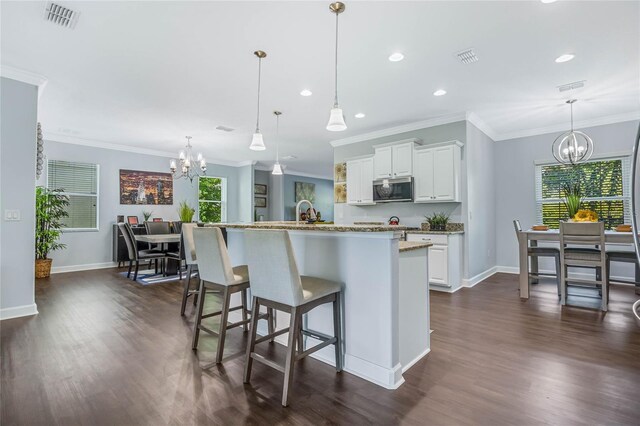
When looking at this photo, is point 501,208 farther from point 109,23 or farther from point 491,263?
point 109,23

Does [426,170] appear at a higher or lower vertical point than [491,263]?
higher

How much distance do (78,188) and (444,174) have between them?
23.0 ft

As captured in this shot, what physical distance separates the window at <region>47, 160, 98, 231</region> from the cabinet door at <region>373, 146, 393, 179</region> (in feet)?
19.1

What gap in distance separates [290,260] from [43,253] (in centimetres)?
601

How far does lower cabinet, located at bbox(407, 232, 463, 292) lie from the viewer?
4.41 meters

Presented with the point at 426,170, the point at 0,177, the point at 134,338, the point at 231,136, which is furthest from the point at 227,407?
the point at 231,136

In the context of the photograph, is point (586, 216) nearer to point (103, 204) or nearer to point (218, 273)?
point (218, 273)

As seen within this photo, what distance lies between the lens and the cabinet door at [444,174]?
4.69 metres

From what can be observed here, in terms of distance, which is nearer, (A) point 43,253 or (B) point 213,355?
(B) point 213,355

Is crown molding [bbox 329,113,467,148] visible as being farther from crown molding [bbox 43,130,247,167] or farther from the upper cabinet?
crown molding [bbox 43,130,247,167]

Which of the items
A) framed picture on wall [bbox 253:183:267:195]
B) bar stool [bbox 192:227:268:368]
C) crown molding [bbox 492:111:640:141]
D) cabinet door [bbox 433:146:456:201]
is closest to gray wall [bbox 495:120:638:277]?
crown molding [bbox 492:111:640:141]

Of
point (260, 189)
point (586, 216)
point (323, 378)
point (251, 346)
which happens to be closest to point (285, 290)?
point (251, 346)

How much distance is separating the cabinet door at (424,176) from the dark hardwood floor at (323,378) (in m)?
2.08

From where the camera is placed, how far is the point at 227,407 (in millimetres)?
1783
